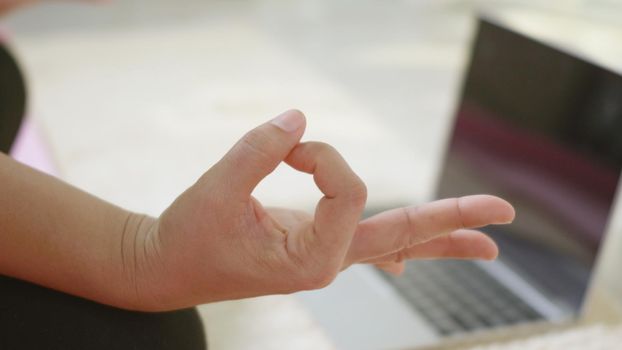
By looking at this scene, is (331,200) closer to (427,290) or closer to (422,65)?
(427,290)

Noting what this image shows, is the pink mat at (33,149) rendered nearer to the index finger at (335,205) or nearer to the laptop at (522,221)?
the laptop at (522,221)

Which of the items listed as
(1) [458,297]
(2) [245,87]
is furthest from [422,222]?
(2) [245,87]

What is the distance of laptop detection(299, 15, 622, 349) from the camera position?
0.77 meters

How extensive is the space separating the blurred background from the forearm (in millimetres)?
96

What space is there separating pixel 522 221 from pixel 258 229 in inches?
18.5

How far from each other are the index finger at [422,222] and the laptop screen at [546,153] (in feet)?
1.09

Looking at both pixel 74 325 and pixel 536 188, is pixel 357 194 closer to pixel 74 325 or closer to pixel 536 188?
pixel 74 325

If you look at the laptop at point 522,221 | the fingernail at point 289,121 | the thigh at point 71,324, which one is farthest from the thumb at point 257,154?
the laptop at point 522,221

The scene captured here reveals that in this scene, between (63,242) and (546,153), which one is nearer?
(63,242)

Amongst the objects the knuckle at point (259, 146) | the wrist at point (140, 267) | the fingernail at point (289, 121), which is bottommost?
the wrist at point (140, 267)

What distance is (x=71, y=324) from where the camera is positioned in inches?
17.9

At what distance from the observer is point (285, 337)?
0.74 m

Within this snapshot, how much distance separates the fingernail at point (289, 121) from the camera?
0.43 meters

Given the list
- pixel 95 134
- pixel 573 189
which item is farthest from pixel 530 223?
pixel 95 134
